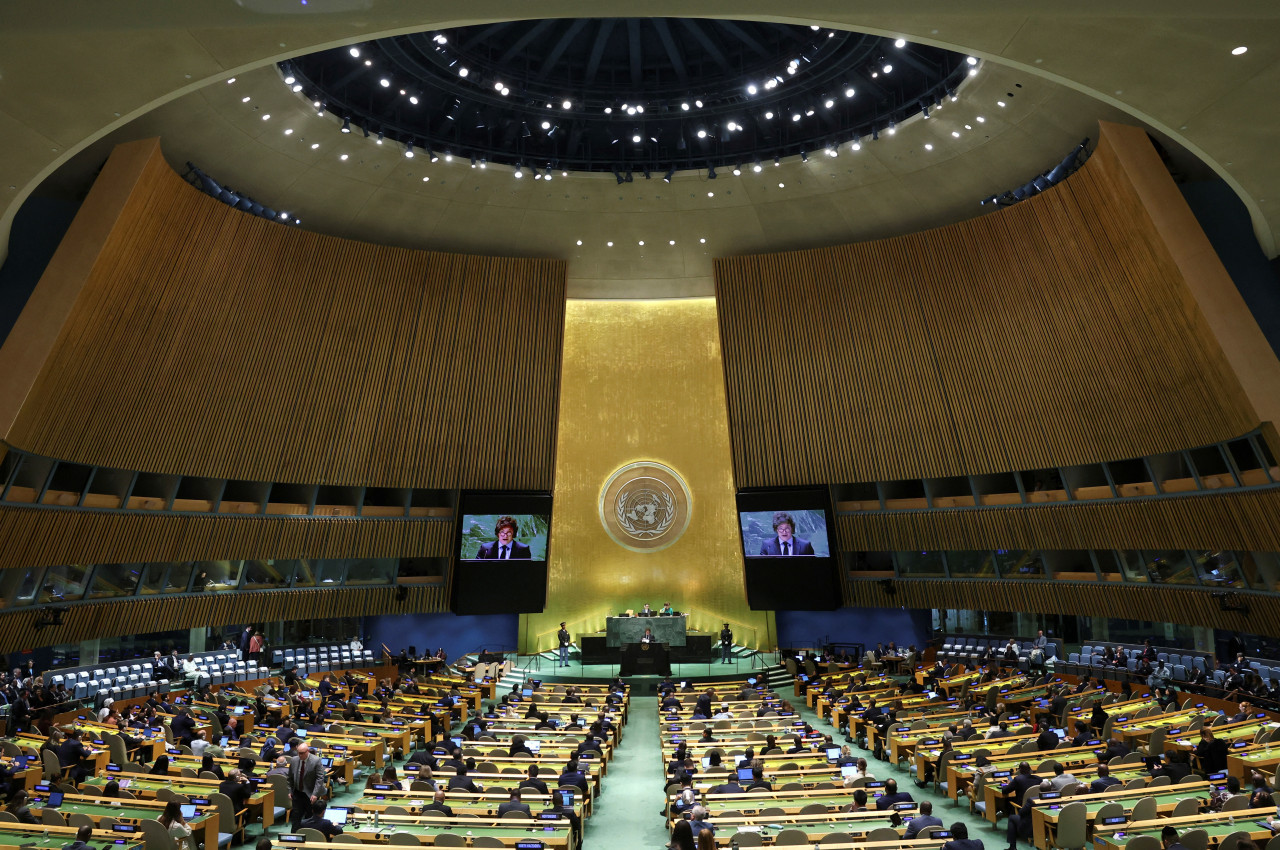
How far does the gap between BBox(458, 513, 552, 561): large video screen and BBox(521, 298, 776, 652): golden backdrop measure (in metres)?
4.09

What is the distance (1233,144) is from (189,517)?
63.1ft

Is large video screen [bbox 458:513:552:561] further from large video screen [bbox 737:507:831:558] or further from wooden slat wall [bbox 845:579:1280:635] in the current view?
wooden slat wall [bbox 845:579:1280:635]

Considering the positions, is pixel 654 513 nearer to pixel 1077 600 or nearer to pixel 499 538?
pixel 499 538

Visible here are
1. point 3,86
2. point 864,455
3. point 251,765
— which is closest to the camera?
point 3,86

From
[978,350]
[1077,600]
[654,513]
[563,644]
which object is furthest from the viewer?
[654,513]

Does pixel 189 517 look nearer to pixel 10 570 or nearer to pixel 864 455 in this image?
pixel 10 570

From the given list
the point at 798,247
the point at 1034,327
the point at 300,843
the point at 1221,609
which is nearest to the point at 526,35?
the point at 798,247

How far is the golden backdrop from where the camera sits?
26.6 m

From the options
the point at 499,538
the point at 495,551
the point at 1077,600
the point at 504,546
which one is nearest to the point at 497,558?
the point at 495,551

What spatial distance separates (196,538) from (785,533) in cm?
1347

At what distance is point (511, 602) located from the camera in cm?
2225

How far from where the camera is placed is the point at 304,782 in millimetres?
9711

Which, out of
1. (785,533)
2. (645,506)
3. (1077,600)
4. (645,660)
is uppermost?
(645,506)

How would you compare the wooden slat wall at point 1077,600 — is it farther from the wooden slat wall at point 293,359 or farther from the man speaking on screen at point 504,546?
the wooden slat wall at point 293,359
